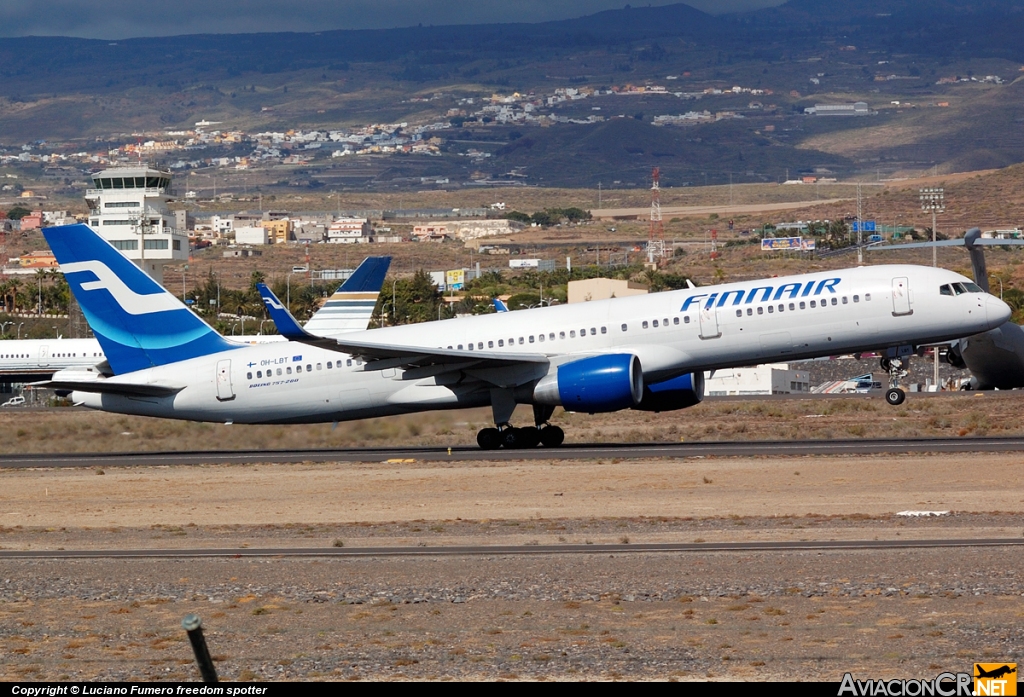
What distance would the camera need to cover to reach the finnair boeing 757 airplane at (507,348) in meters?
34.2

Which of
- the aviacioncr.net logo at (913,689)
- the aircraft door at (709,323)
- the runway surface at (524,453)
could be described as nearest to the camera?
the aviacioncr.net logo at (913,689)

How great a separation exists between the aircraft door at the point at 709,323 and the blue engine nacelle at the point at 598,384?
179 centimetres

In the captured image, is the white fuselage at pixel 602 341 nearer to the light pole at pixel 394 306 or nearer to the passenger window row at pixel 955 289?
the passenger window row at pixel 955 289

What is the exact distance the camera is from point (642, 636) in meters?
14.4

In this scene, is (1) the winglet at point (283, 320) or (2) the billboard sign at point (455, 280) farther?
(2) the billboard sign at point (455, 280)

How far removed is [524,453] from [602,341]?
3.37 meters

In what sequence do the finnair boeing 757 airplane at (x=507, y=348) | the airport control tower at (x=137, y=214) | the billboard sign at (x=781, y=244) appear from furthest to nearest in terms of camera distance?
the billboard sign at (x=781, y=244)
the airport control tower at (x=137, y=214)
the finnair boeing 757 airplane at (x=507, y=348)

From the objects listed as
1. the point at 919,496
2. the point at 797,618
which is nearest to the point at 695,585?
the point at 797,618

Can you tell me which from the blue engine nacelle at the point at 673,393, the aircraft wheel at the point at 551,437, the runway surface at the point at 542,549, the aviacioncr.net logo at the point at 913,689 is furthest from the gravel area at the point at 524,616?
the aircraft wheel at the point at 551,437

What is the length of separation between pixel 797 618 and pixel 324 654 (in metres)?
4.92

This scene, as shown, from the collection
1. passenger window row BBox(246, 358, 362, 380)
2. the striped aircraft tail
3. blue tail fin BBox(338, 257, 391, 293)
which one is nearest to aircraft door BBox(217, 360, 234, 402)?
passenger window row BBox(246, 358, 362, 380)

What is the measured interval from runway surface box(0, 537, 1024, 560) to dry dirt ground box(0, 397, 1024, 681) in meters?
0.42

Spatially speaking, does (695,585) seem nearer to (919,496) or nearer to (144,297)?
(919,496)

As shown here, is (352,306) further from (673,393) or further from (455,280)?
(455,280)
